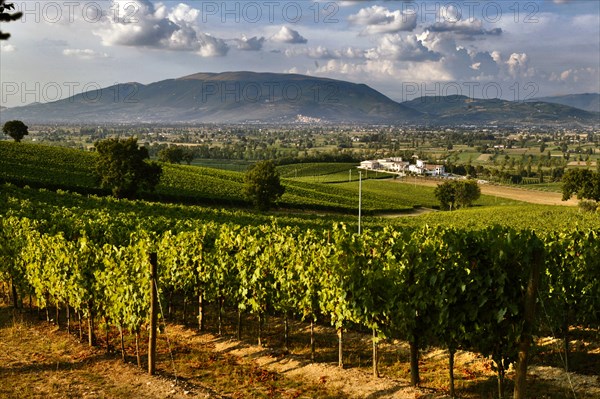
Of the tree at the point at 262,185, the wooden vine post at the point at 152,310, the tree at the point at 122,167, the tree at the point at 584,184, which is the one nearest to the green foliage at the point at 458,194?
the tree at the point at 584,184

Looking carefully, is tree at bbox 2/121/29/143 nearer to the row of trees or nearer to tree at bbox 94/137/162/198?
tree at bbox 94/137/162/198

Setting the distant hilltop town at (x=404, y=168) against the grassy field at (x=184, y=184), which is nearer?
the grassy field at (x=184, y=184)

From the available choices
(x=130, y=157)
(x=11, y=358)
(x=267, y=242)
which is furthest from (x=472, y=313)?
(x=130, y=157)

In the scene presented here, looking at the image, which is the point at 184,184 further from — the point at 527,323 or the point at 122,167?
the point at 527,323

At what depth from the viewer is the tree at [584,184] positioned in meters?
98.7

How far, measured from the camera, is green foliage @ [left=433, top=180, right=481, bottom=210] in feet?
356

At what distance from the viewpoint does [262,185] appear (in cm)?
7106

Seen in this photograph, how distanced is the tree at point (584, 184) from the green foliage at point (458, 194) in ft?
60.7

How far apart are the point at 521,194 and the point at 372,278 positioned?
132308 millimetres

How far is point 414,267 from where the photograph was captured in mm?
14422

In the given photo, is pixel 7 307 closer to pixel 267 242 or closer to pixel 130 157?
pixel 267 242

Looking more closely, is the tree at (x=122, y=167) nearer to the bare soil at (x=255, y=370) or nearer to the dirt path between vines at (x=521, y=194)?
the bare soil at (x=255, y=370)

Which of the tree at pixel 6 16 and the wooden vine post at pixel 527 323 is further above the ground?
the tree at pixel 6 16

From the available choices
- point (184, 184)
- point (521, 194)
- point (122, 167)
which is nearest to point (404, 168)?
point (521, 194)
